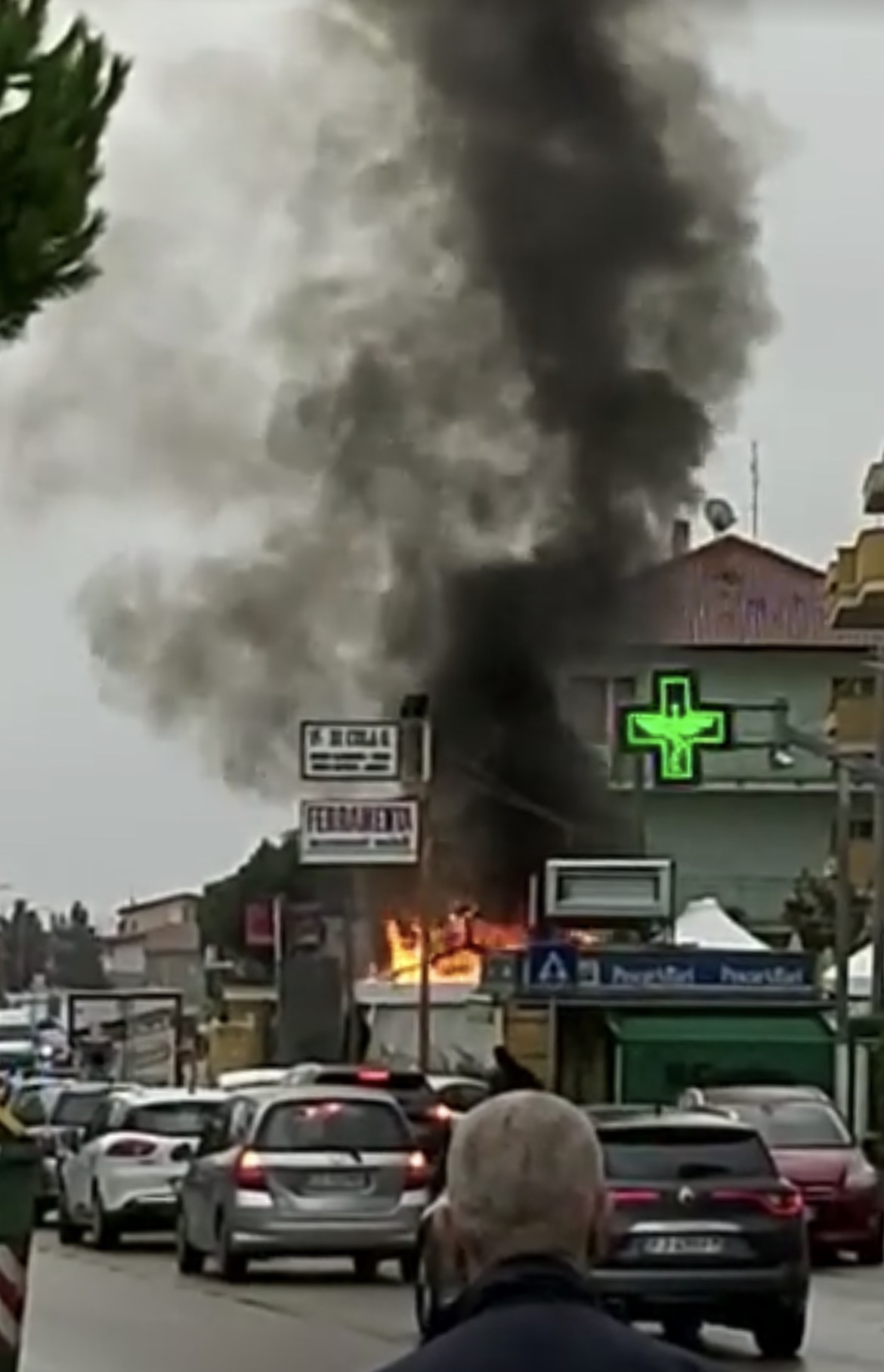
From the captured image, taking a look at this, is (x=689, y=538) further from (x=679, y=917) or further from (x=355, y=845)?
(x=355, y=845)

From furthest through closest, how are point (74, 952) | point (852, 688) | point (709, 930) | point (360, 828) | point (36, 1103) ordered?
point (74, 952) → point (852, 688) → point (709, 930) → point (360, 828) → point (36, 1103)

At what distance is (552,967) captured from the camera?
4453cm

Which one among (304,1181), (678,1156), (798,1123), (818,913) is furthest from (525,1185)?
(818,913)

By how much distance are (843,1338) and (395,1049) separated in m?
44.4

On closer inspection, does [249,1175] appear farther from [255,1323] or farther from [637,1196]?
[637,1196]

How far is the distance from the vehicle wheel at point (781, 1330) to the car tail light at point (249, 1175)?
6.49 metres

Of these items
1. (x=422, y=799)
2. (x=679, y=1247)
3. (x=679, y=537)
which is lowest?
(x=679, y=1247)

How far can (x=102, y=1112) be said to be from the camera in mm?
34531

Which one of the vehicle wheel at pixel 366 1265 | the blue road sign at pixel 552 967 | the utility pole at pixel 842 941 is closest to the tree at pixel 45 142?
the vehicle wheel at pixel 366 1265

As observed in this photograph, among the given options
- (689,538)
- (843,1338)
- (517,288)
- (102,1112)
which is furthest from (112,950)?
(843,1338)

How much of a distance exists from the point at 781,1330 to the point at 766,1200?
795 mm

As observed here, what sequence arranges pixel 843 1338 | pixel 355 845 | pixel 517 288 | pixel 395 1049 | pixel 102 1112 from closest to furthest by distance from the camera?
pixel 843 1338 < pixel 102 1112 < pixel 355 845 < pixel 517 288 < pixel 395 1049

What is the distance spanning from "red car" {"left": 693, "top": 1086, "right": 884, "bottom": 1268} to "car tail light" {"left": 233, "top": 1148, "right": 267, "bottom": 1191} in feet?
17.2

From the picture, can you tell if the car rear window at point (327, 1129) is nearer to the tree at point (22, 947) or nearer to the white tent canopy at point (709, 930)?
the white tent canopy at point (709, 930)
